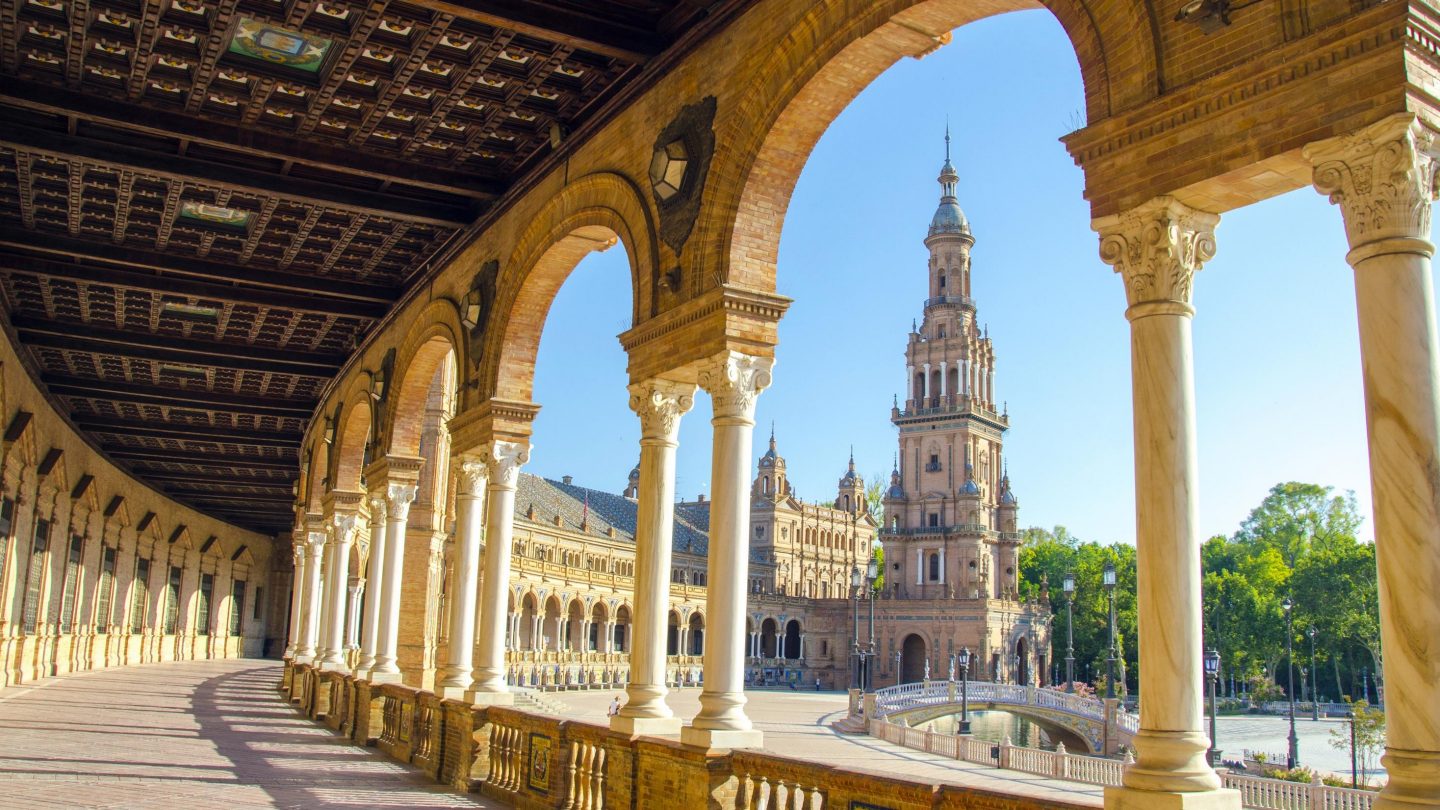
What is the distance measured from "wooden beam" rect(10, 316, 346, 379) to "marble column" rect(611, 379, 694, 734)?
49.5ft

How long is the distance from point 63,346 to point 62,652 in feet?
41.5

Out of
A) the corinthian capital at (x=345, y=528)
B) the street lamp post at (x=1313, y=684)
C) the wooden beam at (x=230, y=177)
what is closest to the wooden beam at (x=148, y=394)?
the corinthian capital at (x=345, y=528)

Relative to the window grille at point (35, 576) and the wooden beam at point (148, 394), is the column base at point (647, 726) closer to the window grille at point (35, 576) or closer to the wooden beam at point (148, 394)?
the wooden beam at point (148, 394)

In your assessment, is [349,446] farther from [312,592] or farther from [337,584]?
[312,592]

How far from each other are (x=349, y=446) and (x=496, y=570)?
11267 mm

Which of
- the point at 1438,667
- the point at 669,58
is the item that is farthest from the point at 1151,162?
the point at 669,58

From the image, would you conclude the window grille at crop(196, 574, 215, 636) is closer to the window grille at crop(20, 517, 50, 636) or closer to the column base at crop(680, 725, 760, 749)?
the window grille at crop(20, 517, 50, 636)

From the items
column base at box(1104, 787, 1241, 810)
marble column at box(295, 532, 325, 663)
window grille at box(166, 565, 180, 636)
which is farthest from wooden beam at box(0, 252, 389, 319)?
window grille at box(166, 565, 180, 636)

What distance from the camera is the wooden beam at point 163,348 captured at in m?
22.5

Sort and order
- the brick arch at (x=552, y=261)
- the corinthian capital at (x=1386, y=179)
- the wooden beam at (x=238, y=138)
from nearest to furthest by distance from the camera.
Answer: the corinthian capital at (x=1386, y=179) → the brick arch at (x=552, y=261) → the wooden beam at (x=238, y=138)

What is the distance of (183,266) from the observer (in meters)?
18.5

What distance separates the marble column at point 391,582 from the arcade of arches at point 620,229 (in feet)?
0.22

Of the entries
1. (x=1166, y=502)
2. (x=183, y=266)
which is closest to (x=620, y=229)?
(x=1166, y=502)

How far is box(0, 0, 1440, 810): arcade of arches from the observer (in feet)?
17.9
